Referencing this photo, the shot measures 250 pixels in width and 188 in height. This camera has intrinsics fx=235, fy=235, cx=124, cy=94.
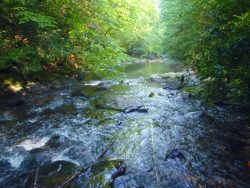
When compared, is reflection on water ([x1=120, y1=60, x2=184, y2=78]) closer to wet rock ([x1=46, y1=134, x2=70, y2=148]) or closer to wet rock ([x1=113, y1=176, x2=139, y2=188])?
wet rock ([x1=46, y1=134, x2=70, y2=148])

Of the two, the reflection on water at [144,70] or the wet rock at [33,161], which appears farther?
the reflection on water at [144,70]

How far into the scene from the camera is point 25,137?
6805mm

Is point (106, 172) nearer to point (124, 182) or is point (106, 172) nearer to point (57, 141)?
point (124, 182)

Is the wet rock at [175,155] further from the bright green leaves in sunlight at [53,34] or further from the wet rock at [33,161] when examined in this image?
the bright green leaves in sunlight at [53,34]

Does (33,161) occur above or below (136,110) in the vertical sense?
above

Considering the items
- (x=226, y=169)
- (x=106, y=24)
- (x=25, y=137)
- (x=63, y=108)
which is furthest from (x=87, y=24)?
(x=226, y=169)

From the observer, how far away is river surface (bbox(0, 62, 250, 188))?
4.87m

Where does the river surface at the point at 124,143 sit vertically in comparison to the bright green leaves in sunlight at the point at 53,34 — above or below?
below

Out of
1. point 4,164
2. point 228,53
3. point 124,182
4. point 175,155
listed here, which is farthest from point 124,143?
point 228,53

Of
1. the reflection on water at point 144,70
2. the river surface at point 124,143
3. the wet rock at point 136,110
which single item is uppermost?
the river surface at point 124,143

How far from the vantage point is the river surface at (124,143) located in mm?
4867

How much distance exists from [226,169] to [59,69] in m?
12.4

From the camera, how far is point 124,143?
664 cm

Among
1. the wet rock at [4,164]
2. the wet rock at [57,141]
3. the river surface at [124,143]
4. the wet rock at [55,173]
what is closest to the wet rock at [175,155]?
the river surface at [124,143]
